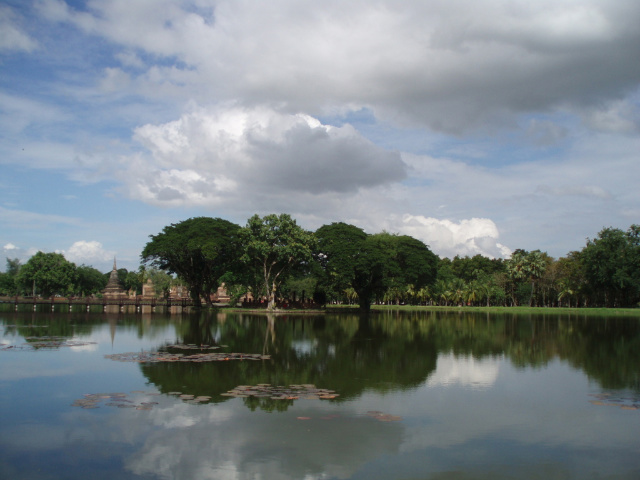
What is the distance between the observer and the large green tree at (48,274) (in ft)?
270

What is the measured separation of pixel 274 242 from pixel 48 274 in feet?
160

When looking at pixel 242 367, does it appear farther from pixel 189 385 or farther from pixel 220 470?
pixel 220 470

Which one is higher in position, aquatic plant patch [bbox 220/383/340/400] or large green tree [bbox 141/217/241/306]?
large green tree [bbox 141/217/241/306]

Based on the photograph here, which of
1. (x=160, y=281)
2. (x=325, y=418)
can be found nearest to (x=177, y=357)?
(x=325, y=418)

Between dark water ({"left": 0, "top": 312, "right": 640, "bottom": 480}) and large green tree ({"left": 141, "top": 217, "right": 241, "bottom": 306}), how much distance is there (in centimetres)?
3567

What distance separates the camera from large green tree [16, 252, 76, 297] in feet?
270

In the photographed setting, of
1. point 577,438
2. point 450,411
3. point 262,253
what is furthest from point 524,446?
point 262,253

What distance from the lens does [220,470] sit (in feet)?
25.1

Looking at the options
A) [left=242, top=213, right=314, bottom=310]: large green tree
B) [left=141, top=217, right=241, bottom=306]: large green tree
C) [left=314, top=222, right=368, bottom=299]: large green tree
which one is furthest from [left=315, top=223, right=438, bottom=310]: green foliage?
[left=141, top=217, right=241, bottom=306]: large green tree

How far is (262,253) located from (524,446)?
42504 mm

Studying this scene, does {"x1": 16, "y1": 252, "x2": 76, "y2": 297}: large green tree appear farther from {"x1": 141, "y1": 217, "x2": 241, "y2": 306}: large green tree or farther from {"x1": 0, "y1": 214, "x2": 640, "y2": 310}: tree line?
{"x1": 141, "y1": 217, "x2": 241, "y2": 306}: large green tree

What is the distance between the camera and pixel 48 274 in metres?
82.1

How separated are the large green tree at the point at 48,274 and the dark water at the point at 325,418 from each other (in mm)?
69661

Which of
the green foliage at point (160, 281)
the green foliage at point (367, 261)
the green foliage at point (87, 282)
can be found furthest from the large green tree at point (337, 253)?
the green foliage at point (87, 282)
